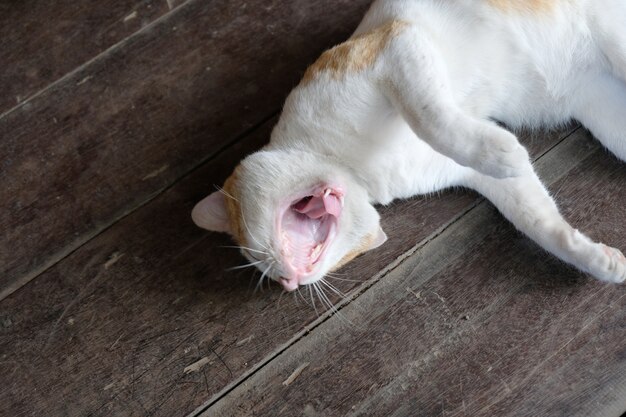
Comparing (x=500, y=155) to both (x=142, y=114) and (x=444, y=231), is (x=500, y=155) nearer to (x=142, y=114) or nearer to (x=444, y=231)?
(x=444, y=231)

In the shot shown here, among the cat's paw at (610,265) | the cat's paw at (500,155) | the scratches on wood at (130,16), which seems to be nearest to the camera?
the cat's paw at (500,155)

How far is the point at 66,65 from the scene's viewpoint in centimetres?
149

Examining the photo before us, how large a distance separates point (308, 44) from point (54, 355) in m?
0.88

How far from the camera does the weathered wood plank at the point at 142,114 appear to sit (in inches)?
54.6

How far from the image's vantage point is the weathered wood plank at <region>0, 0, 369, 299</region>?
139 cm

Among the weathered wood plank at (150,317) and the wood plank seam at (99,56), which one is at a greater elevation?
the wood plank seam at (99,56)

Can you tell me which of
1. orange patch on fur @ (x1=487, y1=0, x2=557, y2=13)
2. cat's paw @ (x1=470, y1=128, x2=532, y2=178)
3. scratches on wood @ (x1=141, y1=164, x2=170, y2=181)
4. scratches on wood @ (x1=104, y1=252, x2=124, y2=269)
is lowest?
scratches on wood @ (x1=104, y1=252, x2=124, y2=269)

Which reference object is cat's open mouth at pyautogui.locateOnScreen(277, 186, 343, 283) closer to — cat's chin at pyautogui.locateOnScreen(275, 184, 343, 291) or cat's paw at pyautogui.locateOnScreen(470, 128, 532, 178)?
cat's chin at pyautogui.locateOnScreen(275, 184, 343, 291)

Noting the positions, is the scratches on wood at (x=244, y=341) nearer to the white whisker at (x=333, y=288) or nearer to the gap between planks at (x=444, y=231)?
the gap between planks at (x=444, y=231)

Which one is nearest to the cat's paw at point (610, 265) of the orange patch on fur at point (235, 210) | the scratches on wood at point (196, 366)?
the orange patch on fur at point (235, 210)

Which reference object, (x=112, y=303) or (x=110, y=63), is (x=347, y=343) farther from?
(x=110, y=63)

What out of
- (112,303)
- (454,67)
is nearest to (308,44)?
(454,67)

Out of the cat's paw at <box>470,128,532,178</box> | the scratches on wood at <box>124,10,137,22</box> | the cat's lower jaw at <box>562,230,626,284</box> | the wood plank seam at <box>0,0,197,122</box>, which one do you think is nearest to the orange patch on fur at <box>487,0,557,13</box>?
the cat's paw at <box>470,128,532,178</box>

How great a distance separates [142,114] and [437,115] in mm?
714
